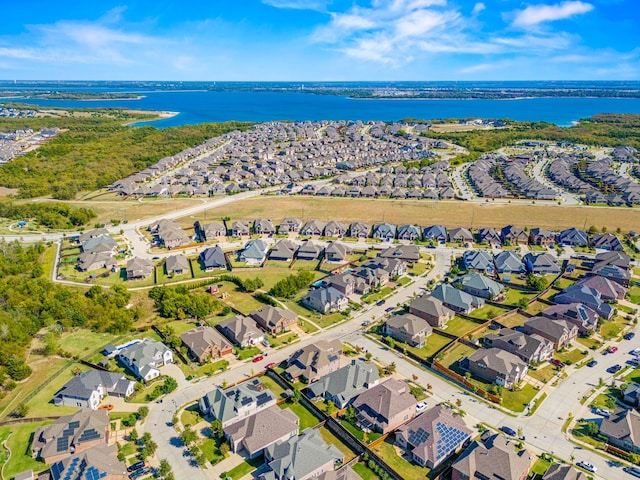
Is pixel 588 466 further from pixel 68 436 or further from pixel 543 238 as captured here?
pixel 543 238

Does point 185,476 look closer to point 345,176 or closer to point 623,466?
point 623,466

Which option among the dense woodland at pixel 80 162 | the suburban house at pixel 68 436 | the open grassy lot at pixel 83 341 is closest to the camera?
the suburban house at pixel 68 436

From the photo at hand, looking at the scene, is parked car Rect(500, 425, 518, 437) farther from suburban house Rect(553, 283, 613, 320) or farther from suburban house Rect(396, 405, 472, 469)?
suburban house Rect(553, 283, 613, 320)

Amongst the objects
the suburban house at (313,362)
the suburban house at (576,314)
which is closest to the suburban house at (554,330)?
the suburban house at (576,314)

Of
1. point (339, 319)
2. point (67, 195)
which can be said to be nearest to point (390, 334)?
point (339, 319)

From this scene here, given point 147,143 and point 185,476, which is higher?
point 147,143

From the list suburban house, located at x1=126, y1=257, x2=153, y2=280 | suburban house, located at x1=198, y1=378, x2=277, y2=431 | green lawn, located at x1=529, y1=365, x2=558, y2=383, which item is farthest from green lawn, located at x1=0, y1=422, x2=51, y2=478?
green lawn, located at x1=529, y1=365, x2=558, y2=383

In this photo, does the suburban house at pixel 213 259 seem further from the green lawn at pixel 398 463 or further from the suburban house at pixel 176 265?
the green lawn at pixel 398 463
